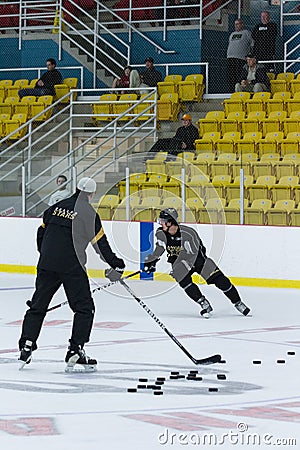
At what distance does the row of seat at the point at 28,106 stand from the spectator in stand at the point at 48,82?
0.48ft

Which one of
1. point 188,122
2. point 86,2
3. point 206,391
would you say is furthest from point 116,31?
point 206,391

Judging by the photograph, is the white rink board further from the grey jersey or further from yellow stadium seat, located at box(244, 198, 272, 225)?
the grey jersey

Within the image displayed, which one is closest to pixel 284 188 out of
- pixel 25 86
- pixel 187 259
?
pixel 187 259

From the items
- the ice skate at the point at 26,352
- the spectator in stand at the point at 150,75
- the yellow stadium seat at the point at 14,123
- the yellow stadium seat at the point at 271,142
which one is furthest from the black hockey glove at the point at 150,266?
the yellow stadium seat at the point at 14,123

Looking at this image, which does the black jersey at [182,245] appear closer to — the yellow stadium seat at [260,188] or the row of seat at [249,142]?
the yellow stadium seat at [260,188]

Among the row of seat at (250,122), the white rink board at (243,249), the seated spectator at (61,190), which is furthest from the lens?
the row of seat at (250,122)

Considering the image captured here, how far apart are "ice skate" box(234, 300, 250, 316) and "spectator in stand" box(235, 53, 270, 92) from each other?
296 inches

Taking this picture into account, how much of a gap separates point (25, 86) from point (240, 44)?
4618 millimetres

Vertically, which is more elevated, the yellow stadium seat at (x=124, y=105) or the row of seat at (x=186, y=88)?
the row of seat at (x=186, y=88)

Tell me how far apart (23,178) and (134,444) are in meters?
11.1

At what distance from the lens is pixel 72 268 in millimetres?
8422

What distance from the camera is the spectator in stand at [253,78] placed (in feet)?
63.4

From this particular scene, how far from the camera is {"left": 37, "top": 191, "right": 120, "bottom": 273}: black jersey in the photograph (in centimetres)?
846

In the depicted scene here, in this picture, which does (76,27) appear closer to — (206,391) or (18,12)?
(18,12)
